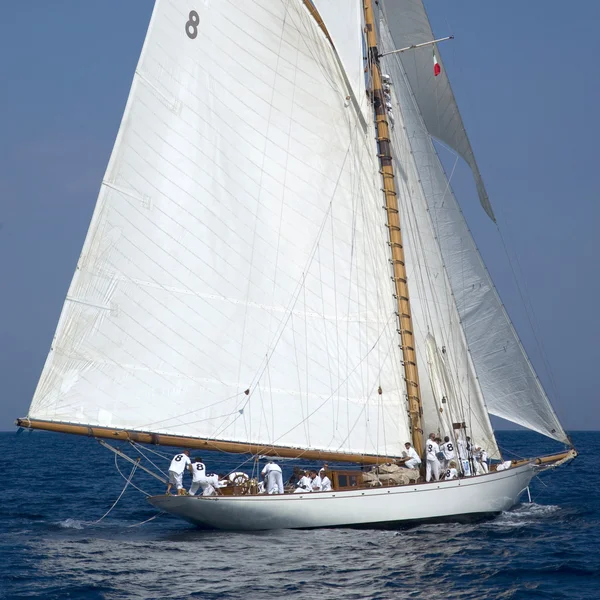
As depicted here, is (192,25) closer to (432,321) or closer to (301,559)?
(432,321)

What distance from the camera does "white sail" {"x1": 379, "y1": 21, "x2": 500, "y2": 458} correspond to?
32.9 meters

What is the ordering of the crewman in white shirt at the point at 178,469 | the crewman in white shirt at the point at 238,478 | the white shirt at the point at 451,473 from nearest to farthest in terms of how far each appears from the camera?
the crewman in white shirt at the point at 178,469, the crewman in white shirt at the point at 238,478, the white shirt at the point at 451,473

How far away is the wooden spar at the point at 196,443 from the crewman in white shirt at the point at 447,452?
165cm

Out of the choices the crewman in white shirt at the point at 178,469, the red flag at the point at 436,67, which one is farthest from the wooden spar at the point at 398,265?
the crewman in white shirt at the point at 178,469

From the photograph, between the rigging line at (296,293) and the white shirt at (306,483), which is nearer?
the white shirt at (306,483)

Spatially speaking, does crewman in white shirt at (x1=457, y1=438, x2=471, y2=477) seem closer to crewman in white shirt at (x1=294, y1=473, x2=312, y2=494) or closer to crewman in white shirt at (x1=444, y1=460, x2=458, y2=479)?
crewman in white shirt at (x1=444, y1=460, x2=458, y2=479)

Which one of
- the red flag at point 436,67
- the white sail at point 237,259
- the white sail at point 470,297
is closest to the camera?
the white sail at point 237,259

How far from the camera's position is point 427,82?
33.8 m

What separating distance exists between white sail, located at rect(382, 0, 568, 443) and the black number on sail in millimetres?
7371

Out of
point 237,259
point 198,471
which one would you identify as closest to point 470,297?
point 237,259

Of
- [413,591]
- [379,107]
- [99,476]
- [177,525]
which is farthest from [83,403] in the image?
[99,476]

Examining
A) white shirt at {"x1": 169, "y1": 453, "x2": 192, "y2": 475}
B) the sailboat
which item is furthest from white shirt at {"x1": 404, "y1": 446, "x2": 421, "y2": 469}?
white shirt at {"x1": 169, "y1": 453, "x2": 192, "y2": 475}

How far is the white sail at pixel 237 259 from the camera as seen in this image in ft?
92.1

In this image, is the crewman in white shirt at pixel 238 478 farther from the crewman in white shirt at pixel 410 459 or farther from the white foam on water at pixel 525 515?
the white foam on water at pixel 525 515
